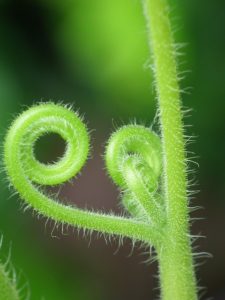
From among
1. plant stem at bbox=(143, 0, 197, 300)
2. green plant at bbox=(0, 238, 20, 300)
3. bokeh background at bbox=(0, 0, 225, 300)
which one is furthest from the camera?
bokeh background at bbox=(0, 0, 225, 300)

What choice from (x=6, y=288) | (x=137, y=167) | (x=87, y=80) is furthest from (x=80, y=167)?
(x=87, y=80)

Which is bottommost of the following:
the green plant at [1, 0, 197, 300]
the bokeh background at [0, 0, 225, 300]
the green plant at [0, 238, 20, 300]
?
the green plant at [0, 238, 20, 300]

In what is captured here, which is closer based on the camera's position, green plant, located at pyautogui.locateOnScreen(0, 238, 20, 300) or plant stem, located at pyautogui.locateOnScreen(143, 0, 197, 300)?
plant stem, located at pyautogui.locateOnScreen(143, 0, 197, 300)

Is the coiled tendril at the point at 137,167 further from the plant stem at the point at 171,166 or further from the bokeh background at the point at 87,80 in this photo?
the bokeh background at the point at 87,80

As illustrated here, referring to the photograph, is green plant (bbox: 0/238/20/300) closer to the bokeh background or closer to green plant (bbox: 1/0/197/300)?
green plant (bbox: 1/0/197/300)

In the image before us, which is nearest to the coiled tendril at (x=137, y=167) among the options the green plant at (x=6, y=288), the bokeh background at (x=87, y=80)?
the green plant at (x=6, y=288)

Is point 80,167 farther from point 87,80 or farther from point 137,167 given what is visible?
point 87,80

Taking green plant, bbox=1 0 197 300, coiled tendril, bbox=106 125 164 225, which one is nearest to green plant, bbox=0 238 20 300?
green plant, bbox=1 0 197 300

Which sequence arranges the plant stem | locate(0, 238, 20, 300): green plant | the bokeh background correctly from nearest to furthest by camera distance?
the plant stem → locate(0, 238, 20, 300): green plant → the bokeh background
